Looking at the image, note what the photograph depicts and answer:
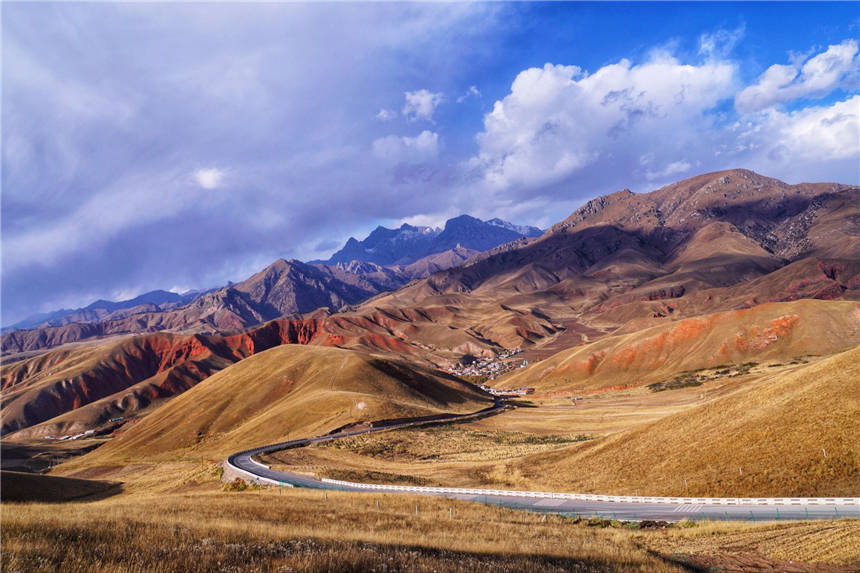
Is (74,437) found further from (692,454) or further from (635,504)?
(692,454)

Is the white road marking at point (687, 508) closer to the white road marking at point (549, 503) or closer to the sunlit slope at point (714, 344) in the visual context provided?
the white road marking at point (549, 503)

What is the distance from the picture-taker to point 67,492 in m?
46.8

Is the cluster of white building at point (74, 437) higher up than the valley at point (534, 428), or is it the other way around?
the valley at point (534, 428)

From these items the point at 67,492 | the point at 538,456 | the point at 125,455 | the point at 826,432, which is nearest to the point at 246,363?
the point at 125,455

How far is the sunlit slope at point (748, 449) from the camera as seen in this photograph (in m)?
30.4

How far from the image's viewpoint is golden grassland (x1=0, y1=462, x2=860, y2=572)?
11.6m

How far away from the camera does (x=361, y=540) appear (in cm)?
1550

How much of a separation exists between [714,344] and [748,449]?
107 metres

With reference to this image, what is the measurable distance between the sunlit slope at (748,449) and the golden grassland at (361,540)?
10.9m

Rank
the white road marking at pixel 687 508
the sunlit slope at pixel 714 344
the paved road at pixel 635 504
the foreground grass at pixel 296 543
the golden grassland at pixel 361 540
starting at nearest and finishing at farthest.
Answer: the foreground grass at pixel 296 543
the golden grassland at pixel 361 540
the paved road at pixel 635 504
the white road marking at pixel 687 508
the sunlit slope at pixel 714 344

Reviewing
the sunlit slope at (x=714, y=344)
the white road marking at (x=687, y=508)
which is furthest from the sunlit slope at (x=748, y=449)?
the sunlit slope at (x=714, y=344)

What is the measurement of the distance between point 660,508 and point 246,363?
120677 mm


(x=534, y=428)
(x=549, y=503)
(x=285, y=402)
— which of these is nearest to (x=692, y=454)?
(x=549, y=503)

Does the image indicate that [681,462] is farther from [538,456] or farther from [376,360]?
[376,360]
